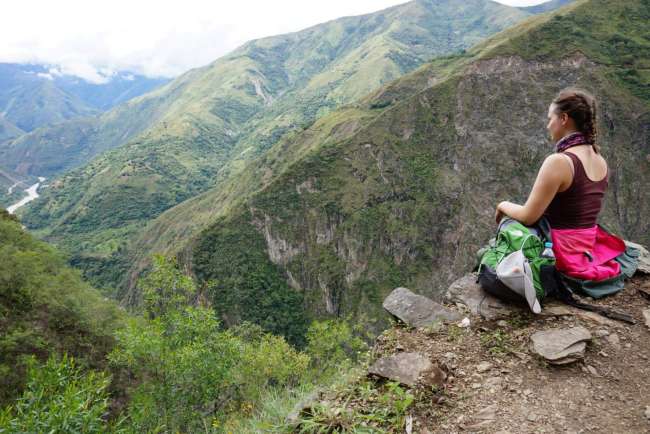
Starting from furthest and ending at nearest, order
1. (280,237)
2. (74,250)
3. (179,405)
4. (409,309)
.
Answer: (74,250)
(280,237)
(179,405)
(409,309)

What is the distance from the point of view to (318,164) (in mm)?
111812

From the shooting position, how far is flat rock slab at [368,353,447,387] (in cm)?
448

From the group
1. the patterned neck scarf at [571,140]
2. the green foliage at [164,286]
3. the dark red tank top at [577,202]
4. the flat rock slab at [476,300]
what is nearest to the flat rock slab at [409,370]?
the flat rock slab at [476,300]

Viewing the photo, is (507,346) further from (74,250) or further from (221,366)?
(74,250)

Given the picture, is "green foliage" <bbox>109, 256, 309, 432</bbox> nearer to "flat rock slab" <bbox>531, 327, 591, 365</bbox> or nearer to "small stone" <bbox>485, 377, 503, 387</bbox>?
"small stone" <bbox>485, 377, 503, 387</bbox>

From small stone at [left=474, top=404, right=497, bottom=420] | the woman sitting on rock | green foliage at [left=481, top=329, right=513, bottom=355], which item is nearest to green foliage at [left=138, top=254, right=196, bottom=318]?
green foliage at [left=481, top=329, right=513, bottom=355]

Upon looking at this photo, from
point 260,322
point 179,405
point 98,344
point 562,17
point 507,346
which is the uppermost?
point 562,17

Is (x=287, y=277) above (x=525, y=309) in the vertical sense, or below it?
below

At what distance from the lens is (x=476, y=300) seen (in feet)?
20.3

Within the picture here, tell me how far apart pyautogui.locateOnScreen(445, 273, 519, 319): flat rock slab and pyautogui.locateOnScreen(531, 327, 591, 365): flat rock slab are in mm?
678

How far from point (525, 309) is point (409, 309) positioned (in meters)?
1.82

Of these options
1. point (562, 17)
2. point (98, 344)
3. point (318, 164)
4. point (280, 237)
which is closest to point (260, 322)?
point (280, 237)

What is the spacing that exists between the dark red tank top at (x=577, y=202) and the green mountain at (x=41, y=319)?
2596cm

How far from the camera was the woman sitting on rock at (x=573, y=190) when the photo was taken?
5.20 metres
